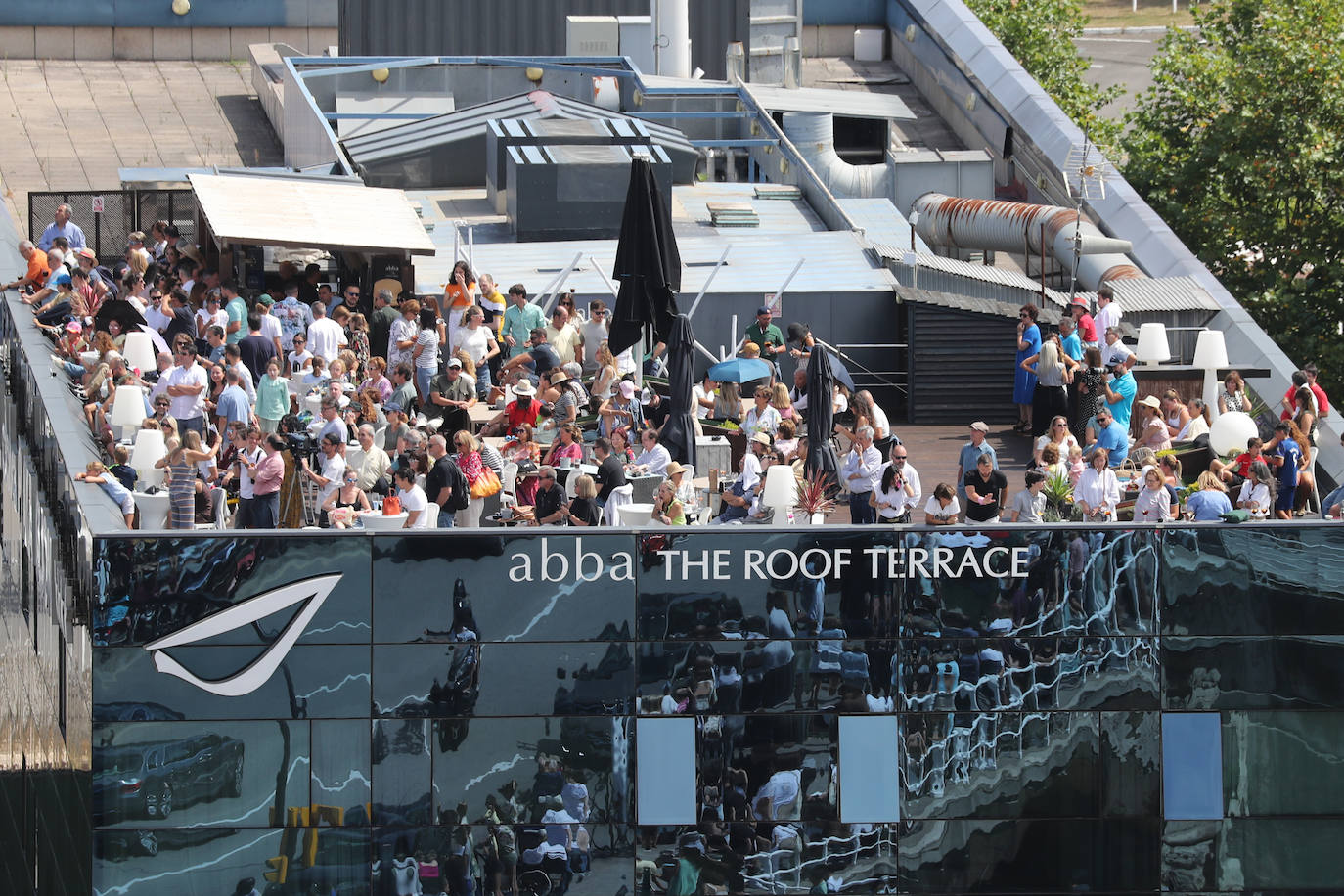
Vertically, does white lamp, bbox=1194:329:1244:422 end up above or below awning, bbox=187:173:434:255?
below

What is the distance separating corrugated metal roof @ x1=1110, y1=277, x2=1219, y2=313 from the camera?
2694 centimetres

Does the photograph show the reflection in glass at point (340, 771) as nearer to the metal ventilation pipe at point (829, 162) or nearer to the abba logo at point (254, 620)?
the abba logo at point (254, 620)

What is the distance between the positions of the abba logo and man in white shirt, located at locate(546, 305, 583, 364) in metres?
7.03

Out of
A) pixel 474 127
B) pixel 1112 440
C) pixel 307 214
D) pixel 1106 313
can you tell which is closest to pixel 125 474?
pixel 307 214

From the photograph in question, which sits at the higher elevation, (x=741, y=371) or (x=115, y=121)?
(x=115, y=121)

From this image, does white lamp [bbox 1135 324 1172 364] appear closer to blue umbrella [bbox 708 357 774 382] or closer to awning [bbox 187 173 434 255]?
blue umbrella [bbox 708 357 774 382]

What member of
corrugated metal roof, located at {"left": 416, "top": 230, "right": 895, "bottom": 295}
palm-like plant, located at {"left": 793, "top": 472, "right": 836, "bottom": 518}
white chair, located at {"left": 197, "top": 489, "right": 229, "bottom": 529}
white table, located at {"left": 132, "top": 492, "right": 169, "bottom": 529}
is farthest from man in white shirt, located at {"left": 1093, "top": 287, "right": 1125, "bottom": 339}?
white table, located at {"left": 132, "top": 492, "right": 169, "bottom": 529}

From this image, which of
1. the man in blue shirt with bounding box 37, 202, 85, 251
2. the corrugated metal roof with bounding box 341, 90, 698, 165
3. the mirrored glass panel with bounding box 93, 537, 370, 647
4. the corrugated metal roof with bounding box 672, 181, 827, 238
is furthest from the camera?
the corrugated metal roof with bounding box 341, 90, 698, 165

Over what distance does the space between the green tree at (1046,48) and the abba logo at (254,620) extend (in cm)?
4020

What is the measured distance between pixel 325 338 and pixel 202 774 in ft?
25.3

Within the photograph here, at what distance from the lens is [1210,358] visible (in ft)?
82.0

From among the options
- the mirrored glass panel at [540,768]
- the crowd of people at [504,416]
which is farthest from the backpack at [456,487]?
the mirrored glass panel at [540,768]

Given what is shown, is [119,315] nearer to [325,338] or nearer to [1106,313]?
[325,338]

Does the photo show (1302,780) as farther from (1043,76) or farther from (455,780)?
(1043,76)
